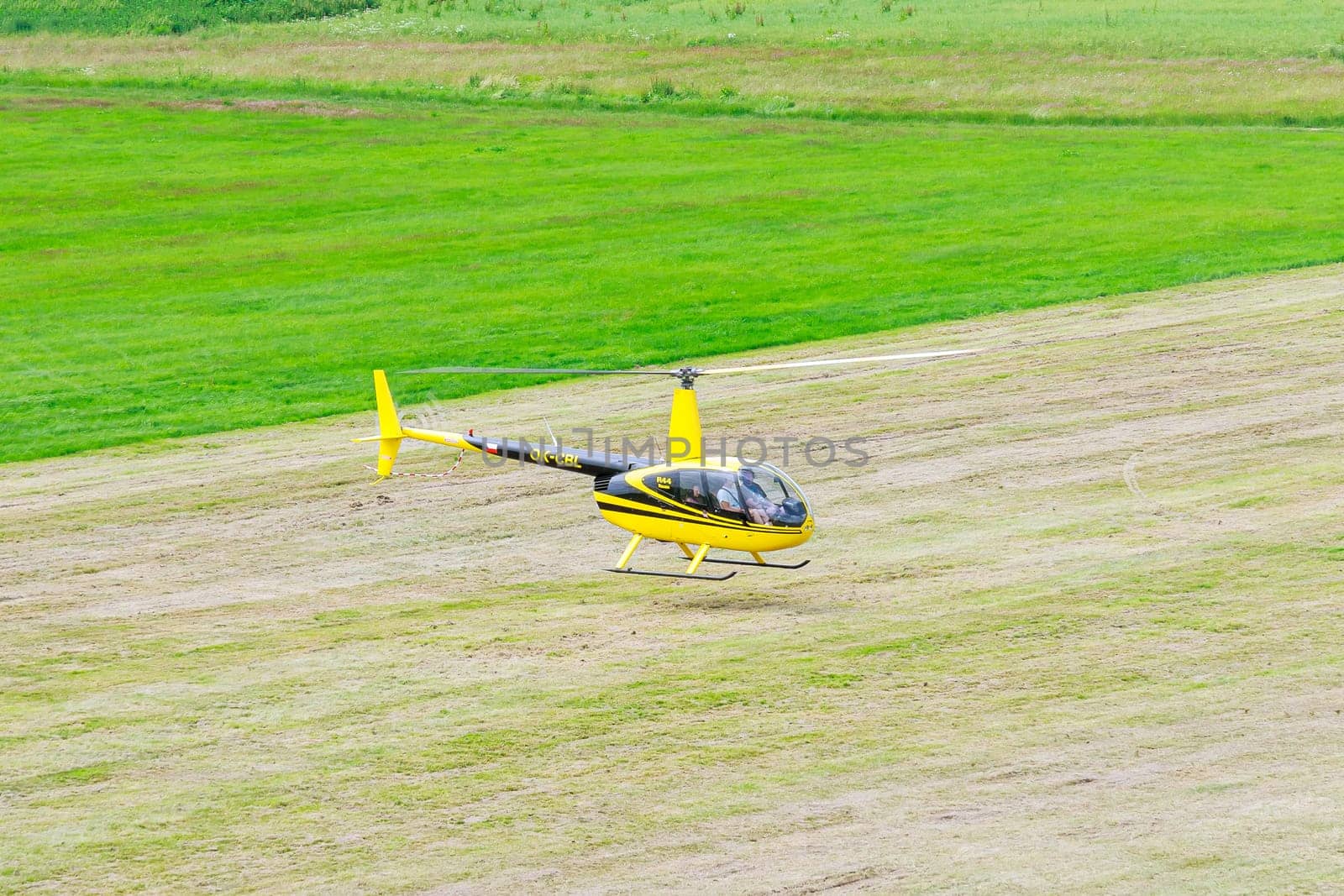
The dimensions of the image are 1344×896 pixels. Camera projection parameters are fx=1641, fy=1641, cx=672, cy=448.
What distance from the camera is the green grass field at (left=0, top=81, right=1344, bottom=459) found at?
35406 millimetres

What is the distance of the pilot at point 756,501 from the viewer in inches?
784

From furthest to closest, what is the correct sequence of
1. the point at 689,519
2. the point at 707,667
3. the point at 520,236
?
the point at 520,236, the point at 689,519, the point at 707,667

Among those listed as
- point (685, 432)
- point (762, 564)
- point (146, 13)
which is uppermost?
point (146, 13)

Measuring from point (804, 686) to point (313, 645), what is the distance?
20.7ft

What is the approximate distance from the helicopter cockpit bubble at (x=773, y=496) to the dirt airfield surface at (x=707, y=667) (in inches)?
61.8

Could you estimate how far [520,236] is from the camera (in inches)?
1820

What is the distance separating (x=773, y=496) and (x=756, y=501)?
8.4 inches

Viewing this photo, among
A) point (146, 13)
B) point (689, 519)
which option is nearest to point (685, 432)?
point (689, 519)

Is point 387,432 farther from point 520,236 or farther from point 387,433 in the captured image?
point 520,236

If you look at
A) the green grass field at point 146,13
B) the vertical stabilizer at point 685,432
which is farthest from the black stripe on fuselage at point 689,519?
the green grass field at point 146,13

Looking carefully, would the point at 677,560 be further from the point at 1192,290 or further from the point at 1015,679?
the point at 1192,290

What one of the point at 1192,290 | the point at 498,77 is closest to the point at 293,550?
the point at 1192,290

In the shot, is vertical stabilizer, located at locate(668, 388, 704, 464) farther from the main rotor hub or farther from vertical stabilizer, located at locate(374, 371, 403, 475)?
vertical stabilizer, located at locate(374, 371, 403, 475)

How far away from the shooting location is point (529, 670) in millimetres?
19594
